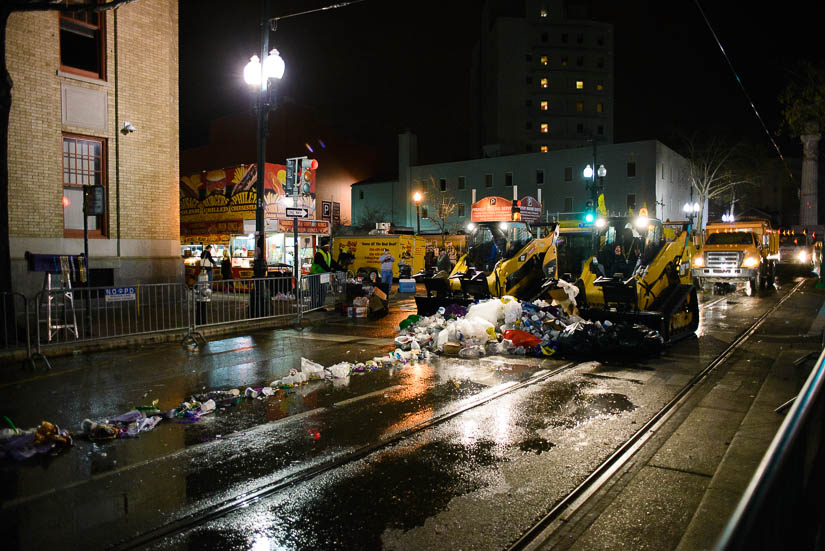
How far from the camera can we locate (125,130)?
16.2 metres

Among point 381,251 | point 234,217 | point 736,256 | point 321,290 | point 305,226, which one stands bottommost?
point 321,290

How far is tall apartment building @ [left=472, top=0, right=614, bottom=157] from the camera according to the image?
7500cm

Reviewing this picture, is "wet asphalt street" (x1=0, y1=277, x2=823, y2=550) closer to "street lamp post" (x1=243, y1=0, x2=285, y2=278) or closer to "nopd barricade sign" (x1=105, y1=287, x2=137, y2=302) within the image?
"nopd barricade sign" (x1=105, y1=287, x2=137, y2=302)

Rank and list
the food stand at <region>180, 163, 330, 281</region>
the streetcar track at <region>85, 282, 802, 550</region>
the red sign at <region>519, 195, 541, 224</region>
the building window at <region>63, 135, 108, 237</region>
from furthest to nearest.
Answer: the food stand at <region>180, 163, 330, 281</region>, the building window at <region>63, 135, 108, 237</region>, the red sign at <region>519, 195, 541, 224</region>, the streetcar track at <region>85, 282, 802, 550</region>

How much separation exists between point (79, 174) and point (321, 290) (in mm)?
7107

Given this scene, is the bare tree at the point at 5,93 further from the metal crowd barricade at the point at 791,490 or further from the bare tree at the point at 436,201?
the bare tree at the point at 436,201

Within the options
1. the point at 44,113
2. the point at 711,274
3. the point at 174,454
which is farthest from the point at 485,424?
the point at 711,274

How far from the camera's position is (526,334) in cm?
1027

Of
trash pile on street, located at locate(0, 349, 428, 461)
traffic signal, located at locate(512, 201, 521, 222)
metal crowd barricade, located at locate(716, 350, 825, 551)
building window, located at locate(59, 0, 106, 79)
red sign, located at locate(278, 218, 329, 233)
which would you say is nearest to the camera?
metal crowd barricade, located at locate(716, 350, 825, 551)

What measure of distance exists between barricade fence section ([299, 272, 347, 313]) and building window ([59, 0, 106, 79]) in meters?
8.05

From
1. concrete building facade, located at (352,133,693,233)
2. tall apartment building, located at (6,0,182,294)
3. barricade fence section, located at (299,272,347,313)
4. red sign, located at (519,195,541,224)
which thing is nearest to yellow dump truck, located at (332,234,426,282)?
barricade fence section, located at (299,272,347,313)

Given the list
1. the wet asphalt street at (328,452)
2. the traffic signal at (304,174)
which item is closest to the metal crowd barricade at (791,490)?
the wet asphalt street at (328,452)

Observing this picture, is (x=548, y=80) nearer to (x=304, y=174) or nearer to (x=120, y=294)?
(x=304, y=174)

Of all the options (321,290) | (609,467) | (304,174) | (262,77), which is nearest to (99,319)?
(321,290)
